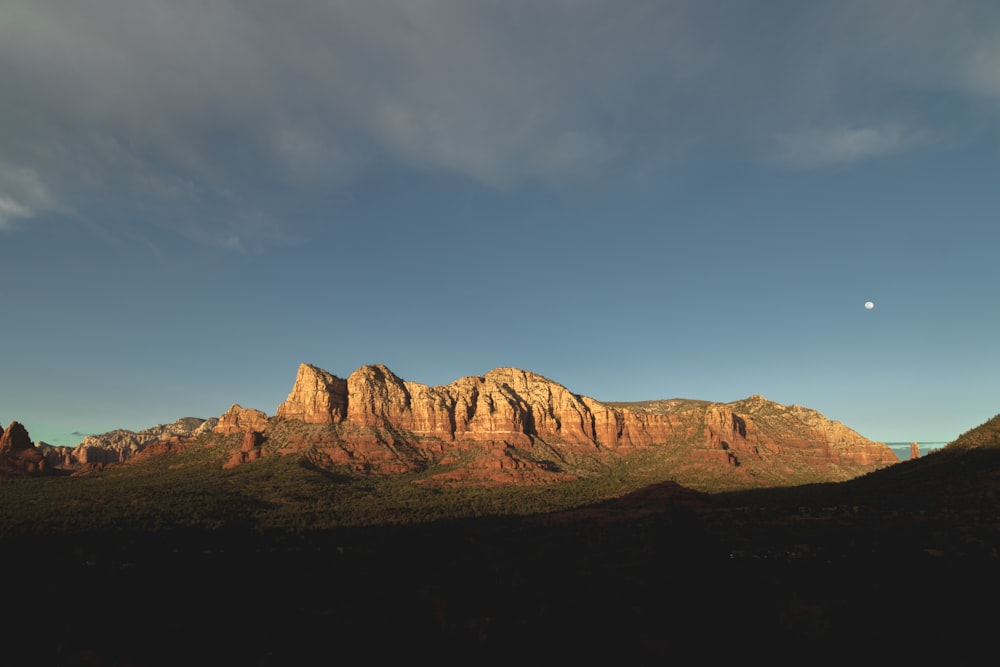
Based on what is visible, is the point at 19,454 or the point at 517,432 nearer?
the point at 19,454

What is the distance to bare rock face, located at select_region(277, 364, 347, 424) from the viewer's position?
510ft

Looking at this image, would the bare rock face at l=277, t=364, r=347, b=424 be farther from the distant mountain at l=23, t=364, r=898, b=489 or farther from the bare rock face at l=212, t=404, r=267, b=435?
the bare rock face at l=212, t=404, r=267, b=435

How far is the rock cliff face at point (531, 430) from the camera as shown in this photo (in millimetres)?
145750

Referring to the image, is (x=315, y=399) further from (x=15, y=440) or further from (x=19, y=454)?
(x=15, y=440)

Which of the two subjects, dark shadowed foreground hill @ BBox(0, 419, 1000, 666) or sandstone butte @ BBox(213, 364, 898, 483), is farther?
sandstone butte @ BBox(213, 364, 898, 483)

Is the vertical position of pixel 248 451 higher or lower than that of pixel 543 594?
higher

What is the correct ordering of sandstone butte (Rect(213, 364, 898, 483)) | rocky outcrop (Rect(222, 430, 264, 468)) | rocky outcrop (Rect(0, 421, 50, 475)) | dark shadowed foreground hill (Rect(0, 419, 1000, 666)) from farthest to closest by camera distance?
sandstone butte (Rect(213, 364, 898, 483)) < rocky outcrop (Rect(0, 421, 50, 475)) < rocky outcrop (Rect(222, 430, 264, 468)) < dark shadowed foreground hill (Rect(0, 419, 1000, 666))

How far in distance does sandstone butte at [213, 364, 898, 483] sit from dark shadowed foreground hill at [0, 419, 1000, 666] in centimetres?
8606

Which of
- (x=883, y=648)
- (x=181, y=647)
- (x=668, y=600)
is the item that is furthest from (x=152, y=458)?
(x=883, y=648)

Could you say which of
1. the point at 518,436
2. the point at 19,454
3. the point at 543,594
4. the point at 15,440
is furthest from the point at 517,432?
the point at 15,440

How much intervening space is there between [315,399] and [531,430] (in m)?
76.8

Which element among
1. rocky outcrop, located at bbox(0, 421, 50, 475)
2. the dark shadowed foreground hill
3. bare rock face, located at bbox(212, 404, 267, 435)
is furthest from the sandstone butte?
the dark shadowed foreground hill

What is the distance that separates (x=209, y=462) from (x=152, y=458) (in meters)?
20.5

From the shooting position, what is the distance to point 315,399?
157750mm
